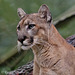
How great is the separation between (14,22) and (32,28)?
4660 mm

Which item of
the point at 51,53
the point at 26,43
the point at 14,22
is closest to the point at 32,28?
the point at 26,43

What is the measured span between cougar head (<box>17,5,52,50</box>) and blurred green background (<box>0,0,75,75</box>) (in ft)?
14.4

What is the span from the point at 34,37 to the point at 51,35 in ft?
1.17

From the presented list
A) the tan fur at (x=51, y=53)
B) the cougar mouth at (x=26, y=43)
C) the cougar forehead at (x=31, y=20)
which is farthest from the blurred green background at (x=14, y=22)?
the cougar mouth at (x=26, y=43)

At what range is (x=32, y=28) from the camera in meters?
4.86

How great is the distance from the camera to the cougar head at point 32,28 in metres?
4.77

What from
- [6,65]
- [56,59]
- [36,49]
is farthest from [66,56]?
[6,65]

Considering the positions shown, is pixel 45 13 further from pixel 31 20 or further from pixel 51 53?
pixel 51 53

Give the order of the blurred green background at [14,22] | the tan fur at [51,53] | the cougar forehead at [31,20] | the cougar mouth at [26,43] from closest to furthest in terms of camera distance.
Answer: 1. the cougar mouth at [26,43]
2. the cougar forehead at [31,20]
3. the tan fur at [51,53]
4. the blurred green background at [14,22]

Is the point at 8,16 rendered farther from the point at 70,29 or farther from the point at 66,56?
the point at 66,56

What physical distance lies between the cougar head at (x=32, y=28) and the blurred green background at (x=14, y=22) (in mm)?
4396

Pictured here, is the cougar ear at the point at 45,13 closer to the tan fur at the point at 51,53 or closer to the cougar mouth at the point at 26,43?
the tan fur at the point at 51,53

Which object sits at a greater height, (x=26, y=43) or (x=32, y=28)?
(x=32, y=28)

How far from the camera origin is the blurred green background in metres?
9.45
